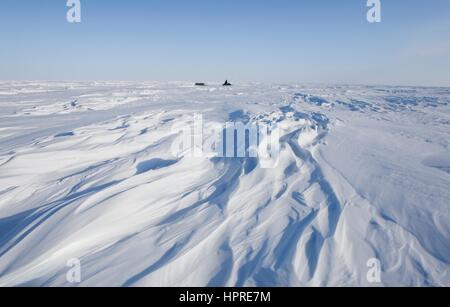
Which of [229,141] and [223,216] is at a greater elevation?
[229,141]

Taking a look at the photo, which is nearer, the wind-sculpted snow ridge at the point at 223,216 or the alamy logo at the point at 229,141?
the wind-sculpted snow ridge at the point at 223,216

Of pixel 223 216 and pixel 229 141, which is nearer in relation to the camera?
pixel 223 216

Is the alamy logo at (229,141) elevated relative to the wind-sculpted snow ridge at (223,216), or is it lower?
elevated

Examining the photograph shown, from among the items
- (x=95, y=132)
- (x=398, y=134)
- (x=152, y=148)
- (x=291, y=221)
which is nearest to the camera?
(x=291, y=221)

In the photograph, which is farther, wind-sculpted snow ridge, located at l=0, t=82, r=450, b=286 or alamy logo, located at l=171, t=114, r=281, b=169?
alamy logo, located at l=171, t=114, r=281, b=169

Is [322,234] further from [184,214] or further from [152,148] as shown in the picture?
[152,148]

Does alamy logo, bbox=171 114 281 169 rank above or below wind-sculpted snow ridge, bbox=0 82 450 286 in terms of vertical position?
above

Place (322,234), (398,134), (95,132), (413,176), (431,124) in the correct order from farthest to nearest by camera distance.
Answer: (431,124), (398,134), (95,132), (413,176), (322,234)
